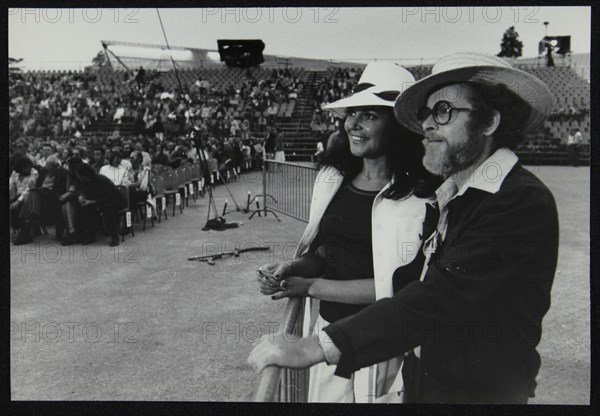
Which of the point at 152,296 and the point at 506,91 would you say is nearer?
the point at 506,91

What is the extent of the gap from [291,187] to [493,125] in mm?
5980

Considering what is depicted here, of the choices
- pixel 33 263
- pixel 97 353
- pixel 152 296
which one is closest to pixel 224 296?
pixel 152 296

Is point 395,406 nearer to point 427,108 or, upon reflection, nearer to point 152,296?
point 427,108

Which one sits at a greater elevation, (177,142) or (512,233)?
(177,142)

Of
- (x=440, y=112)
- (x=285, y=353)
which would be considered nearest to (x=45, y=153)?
(x=440, y=112)

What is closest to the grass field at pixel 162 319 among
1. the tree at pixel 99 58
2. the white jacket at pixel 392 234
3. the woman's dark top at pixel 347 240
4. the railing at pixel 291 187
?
the railing at pixel 291 187

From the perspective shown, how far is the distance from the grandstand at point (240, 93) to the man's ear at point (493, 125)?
2291 mm

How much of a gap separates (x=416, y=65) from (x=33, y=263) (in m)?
4.38

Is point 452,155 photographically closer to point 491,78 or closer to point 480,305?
point 491,78

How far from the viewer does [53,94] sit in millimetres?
9664

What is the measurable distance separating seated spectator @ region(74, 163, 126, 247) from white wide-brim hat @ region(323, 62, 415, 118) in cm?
480

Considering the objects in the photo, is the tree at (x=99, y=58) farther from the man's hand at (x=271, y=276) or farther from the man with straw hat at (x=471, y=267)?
the man with straw hat at (x=471, y=267)

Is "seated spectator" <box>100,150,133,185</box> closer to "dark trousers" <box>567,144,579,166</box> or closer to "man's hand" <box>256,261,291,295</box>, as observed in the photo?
"man's hand" <box>256,261,291,295</box>

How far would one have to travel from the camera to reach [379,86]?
7.28 ft
